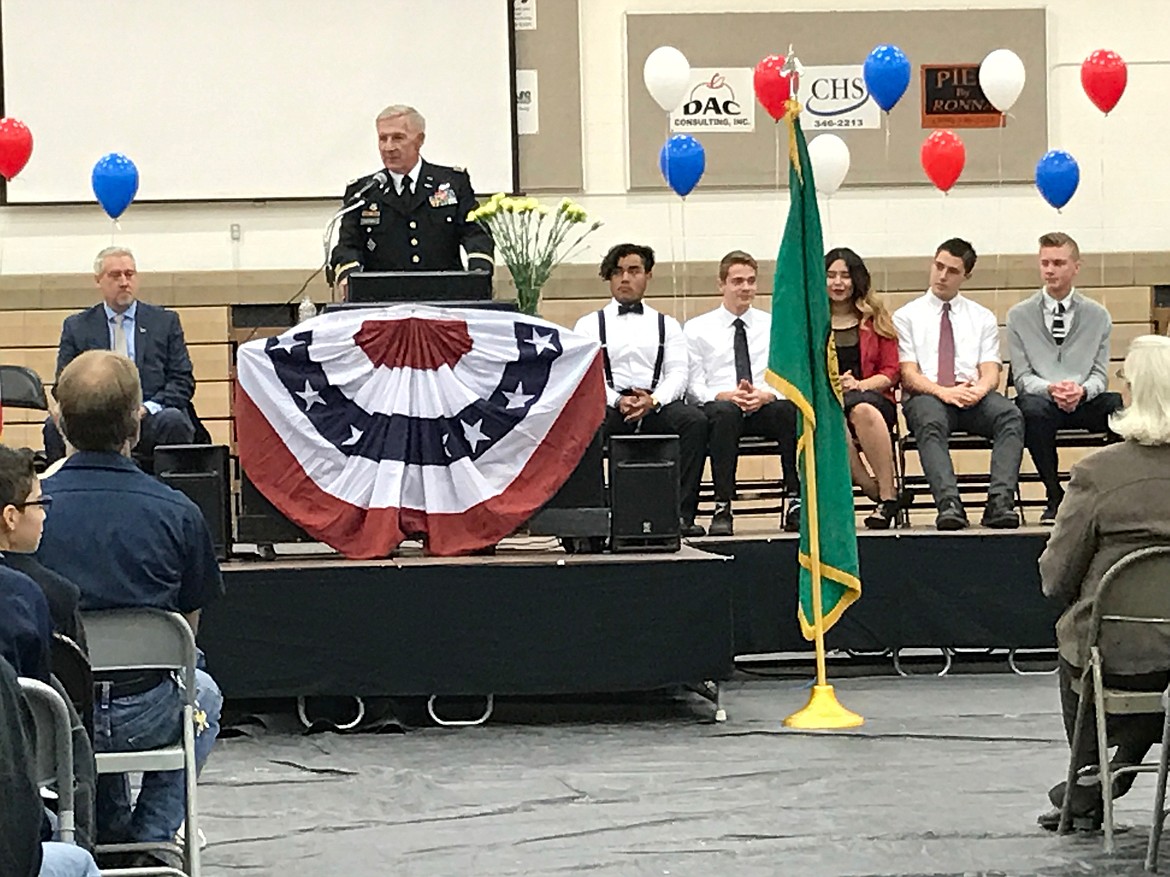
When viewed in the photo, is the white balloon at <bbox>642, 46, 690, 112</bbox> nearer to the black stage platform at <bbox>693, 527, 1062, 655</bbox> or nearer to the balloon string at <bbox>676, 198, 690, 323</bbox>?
the balloon string at <bbox>676, 198, 690, 323</bbox>

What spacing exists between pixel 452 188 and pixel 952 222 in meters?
4.48

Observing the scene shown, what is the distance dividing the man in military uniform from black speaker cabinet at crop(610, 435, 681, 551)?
1.14 m

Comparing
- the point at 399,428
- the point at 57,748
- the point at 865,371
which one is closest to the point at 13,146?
the point at 399,428

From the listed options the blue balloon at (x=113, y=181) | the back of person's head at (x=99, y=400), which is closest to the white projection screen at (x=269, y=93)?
the blue balloon at (x=113, y=181)

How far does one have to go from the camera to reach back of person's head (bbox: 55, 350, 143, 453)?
12.6 feet

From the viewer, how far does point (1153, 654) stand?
13.2 ft

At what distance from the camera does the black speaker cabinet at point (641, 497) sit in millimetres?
6398

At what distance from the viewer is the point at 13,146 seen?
8.86m

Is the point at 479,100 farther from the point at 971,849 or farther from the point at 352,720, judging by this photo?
the point at 971,849

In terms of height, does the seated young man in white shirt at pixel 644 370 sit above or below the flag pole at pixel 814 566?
above

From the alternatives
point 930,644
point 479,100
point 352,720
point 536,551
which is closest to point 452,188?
point 536,551

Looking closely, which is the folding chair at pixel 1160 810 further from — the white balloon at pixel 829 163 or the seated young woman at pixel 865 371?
the white balloon at pixel 829 163

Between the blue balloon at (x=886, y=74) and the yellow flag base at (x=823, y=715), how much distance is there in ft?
11.9

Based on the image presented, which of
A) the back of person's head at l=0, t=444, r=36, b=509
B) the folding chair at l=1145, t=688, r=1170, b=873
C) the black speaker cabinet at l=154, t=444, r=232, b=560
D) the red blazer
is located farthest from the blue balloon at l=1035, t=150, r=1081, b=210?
the back of person's head at l=0, t=444, r=36, b=509
